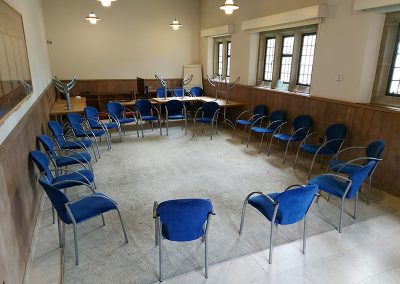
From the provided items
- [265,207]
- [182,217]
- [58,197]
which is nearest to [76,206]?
[58,197]

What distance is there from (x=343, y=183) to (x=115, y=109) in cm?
451

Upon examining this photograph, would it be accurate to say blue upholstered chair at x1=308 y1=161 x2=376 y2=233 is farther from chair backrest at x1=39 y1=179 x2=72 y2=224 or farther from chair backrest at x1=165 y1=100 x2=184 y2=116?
chair backrest at x1=165 y1=100 x2=184 y2=116

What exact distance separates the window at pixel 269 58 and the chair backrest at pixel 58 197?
498cm

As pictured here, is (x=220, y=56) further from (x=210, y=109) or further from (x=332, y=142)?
(x=332, y=142)

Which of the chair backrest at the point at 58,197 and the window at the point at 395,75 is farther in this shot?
the window at the point at 395,75

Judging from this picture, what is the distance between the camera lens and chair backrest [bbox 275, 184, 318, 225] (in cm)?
212

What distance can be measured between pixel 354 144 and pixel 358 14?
1.76 m

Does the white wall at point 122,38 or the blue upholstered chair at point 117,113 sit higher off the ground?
the white wall at point 122,38

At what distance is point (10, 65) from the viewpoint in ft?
8.18

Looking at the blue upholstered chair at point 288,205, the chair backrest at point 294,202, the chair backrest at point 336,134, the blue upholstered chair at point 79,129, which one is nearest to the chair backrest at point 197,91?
the blue upholstered chair at point 79,129

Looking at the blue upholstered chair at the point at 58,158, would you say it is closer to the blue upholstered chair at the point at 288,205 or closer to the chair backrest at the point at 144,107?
the blue upholstered chair at the point at 288,205

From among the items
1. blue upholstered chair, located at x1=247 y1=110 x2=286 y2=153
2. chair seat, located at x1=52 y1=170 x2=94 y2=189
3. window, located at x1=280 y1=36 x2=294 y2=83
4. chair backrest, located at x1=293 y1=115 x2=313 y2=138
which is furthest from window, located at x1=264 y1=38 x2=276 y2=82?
chair seat, located at x1=52 y1=170 x2=94 y2=189

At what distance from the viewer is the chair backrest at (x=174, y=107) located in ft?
20.1

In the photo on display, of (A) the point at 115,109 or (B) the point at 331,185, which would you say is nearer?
(B) the point at 331,185
